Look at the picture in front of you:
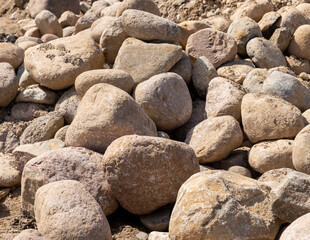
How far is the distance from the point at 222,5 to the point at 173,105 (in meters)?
4.44

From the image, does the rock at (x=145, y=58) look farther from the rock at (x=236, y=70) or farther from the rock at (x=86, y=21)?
the rock at (x=86, y=21)

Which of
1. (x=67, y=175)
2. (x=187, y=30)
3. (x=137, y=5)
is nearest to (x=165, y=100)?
(x=67, y=175)

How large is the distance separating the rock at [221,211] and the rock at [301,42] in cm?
378

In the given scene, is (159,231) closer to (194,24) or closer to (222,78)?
(222,78)

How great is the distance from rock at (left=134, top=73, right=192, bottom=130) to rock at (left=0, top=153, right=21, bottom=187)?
1.43 m

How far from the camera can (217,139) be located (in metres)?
4.73

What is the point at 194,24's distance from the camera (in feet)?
22.0

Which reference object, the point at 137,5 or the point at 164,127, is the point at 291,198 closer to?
the point at 164,127

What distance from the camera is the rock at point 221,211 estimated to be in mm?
3223

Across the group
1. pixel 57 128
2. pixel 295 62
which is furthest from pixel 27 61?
pixel 295 62

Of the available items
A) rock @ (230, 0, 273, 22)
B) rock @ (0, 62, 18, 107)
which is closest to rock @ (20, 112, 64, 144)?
rock @ (0, 62, 18, 107)

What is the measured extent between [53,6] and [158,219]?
7.78 metres

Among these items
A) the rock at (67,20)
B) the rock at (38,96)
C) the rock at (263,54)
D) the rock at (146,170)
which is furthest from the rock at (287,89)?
the rock at (67,20)

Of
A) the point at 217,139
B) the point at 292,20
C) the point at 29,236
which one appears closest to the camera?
the point at 29,236
